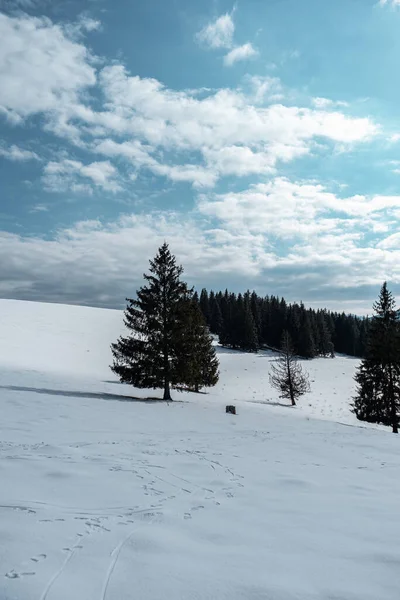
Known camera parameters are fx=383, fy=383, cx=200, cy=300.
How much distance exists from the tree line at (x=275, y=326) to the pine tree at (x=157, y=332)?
38.9 metres

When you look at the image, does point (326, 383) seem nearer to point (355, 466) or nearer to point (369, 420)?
point (369, 420)

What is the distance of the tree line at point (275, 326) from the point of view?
7662 cm

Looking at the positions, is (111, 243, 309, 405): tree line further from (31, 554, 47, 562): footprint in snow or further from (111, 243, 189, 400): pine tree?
(31, 554, 47, 562): footprint in snow

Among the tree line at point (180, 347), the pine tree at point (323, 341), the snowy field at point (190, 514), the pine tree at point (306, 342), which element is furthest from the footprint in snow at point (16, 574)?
the pine tree at point (323, 341)

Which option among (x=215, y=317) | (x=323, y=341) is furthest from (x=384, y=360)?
(x=215, y=317)

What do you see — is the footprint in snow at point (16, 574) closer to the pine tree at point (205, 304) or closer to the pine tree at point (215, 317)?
the pine tree at point (215, 317)

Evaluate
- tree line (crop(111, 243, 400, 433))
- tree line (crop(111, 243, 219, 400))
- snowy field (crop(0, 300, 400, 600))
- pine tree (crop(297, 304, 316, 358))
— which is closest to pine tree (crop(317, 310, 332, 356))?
pine tree (crop(297, 304, 316, 358))

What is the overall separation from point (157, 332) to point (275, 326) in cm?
6817

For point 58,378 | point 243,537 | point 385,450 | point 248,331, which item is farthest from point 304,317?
point 243,537

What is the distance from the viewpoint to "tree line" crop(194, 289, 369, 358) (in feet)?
251

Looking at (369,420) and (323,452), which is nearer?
(323,452)

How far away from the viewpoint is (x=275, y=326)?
8894cm

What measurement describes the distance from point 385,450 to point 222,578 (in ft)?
33.3

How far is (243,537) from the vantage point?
4.39m
